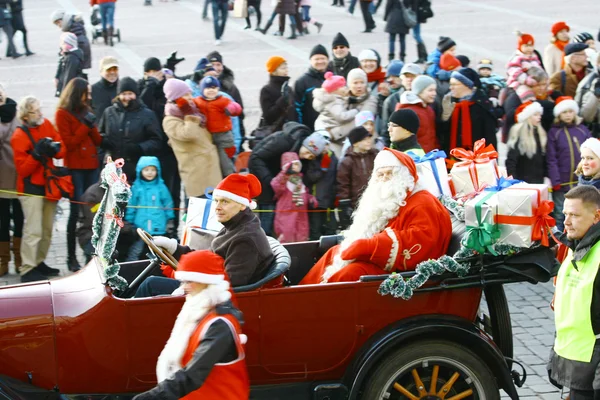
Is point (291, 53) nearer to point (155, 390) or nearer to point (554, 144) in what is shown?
point (554, 144)

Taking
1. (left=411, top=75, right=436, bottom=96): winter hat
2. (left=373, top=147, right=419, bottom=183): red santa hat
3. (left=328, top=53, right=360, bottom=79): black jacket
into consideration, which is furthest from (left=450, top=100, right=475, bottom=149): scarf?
(left=373, top=147, right=419, bottom=183): red santa hat

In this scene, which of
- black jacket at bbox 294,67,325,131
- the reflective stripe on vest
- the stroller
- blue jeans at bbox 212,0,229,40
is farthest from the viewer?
the stroller

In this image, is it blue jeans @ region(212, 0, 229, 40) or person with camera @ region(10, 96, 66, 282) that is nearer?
person with camera @ region(10, 96, 66, 282)

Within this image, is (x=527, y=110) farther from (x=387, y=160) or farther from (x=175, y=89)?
(x=387, y=160)

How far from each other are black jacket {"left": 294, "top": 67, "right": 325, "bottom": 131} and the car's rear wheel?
5.35 meters

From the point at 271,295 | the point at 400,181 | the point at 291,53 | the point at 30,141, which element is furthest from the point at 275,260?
the point at 291,53

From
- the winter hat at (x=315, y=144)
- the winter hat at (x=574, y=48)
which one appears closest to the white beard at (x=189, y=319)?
the winter hat at (x=315, y=144)

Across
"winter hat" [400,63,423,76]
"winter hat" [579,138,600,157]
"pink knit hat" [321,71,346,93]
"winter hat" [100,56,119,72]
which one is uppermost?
"winter hat" [579,138,600,157]

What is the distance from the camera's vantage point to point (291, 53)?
19.5 metres

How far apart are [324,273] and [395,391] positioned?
2.95 feet

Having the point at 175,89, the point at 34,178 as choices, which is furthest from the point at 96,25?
the point at 34,178

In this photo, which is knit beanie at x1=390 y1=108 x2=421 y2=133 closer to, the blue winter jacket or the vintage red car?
the blue winter jacket

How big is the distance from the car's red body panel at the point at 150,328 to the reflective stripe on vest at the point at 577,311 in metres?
0.55

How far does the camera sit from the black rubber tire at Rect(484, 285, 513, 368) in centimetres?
572
